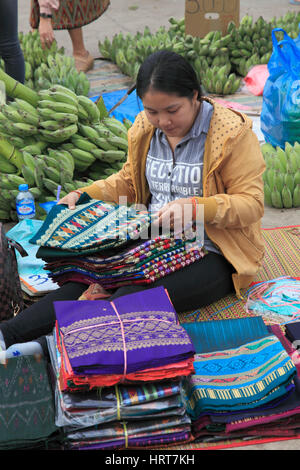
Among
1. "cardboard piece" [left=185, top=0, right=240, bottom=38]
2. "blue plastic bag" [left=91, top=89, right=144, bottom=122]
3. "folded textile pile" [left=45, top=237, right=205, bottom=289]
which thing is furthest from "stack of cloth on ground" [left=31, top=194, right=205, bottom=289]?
"cardboard piece" [left=185, top=0, right=240, bottom=38]

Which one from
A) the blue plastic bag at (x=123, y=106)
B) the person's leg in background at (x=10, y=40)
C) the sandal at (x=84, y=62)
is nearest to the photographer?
the person's leg in background at (x=10, y=40)

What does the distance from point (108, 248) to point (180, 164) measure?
0.50m

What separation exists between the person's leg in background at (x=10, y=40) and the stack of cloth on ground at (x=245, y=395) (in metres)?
3.07

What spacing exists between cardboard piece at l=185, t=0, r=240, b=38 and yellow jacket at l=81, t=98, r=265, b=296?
3819mm

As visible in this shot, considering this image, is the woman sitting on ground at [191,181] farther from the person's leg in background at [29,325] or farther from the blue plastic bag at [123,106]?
the blue plastic bag at [123,106]

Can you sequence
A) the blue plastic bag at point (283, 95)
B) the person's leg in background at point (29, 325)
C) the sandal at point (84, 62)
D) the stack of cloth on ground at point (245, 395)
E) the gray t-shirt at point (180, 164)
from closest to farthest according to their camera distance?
the stack of cloth on ground at point (245, 395) → the person's leg in background at point (29, 325) → the gray t-shirt at point (180, 164) → the blue plastic bag at point (283, 95) → the sandal at point (84, 62)

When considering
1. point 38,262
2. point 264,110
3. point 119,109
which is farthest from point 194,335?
point 119,109

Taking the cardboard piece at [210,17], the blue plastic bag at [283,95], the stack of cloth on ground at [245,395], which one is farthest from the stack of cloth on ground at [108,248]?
the cardboard piece at [210,17]

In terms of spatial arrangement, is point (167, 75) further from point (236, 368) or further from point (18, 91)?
point (18, 91)

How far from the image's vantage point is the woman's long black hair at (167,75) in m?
2.31

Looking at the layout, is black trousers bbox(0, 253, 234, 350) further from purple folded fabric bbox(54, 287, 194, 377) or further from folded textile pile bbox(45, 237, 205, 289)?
purple folded fabric bbox(54, 287, 194, 377)


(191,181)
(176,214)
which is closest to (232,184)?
(191,181)

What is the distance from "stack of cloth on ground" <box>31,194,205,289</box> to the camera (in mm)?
2414

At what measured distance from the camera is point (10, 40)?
436 centimetres
